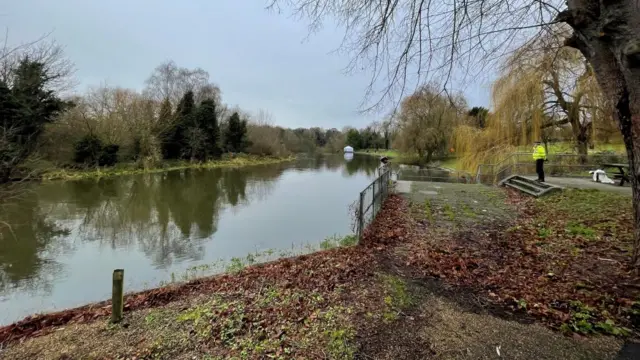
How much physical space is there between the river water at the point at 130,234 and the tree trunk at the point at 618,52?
20.6 feet

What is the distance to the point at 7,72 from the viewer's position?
1320 cm

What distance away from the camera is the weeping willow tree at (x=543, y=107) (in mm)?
13156

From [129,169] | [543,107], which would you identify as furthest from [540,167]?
[129,169]

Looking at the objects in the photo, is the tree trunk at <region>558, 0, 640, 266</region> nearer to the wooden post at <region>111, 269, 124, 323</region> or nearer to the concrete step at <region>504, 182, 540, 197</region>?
the wooden post at <region>111, 269, 124, 323</region>

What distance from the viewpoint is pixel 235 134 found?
4184 centimetres

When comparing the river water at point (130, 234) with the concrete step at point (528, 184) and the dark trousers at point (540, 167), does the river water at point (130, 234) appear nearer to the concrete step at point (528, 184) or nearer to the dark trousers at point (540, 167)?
the concrete step at point (528, 184)

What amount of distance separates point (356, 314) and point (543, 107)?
16.0m

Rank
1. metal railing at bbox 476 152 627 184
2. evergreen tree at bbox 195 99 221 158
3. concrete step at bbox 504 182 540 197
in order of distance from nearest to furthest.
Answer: concrete step at bbox 504 182 540 197 < metal railing at bbox 476 152 627 184 < evergreen tree at bbox 195 99 221 158

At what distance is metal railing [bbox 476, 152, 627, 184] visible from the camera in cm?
1349

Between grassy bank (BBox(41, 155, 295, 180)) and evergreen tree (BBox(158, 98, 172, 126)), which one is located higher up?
evergreen tree (BBox(158, 98, 172, 126))

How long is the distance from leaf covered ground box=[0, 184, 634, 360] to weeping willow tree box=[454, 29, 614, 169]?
1089cm

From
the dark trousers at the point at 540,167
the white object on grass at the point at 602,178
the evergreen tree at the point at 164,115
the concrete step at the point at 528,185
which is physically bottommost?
the concrete step at the point at 528,185

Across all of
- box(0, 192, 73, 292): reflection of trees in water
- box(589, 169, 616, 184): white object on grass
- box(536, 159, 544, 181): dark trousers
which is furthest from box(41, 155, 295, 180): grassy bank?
box(589, 169, 616, 184): white object on grass

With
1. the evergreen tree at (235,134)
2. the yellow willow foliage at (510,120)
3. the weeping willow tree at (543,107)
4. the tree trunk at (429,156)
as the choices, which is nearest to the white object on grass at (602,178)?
the weeping willow tree at (543,107)
